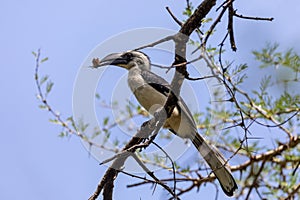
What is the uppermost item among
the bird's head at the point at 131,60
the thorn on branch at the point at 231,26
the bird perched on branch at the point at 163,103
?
the bird's head at the point at 131,60

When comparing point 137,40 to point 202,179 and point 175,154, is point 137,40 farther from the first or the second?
point 202,179

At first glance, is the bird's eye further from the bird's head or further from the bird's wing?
the bird's wing

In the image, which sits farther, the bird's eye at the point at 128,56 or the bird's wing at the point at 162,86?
the bird's eye at the point at 128,56

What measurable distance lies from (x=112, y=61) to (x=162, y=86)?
0.42m

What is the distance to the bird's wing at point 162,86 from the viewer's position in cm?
310

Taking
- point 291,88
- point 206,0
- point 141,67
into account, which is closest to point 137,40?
point 206,0

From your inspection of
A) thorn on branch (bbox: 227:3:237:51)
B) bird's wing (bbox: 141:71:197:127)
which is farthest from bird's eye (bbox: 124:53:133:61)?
thorn on branch (bbox: 227:3:237:51)

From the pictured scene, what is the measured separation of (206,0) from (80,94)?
3.04 feet

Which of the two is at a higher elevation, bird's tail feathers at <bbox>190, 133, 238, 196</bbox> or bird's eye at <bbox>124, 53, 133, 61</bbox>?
bird's eye at <bbox>124, 53, 133, 61</bbox>

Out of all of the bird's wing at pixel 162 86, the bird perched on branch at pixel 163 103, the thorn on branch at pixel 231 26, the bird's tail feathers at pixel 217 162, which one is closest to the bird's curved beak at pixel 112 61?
the bird perched on branch at pixel 163 103

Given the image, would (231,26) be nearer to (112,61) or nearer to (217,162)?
(217,162)

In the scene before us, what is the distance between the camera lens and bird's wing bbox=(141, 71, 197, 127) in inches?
122

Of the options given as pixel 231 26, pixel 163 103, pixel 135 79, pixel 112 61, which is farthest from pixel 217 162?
pixel 231 26

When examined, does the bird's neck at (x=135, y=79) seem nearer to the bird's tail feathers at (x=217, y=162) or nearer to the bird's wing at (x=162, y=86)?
the bird's wing at (x=162, y=86)
